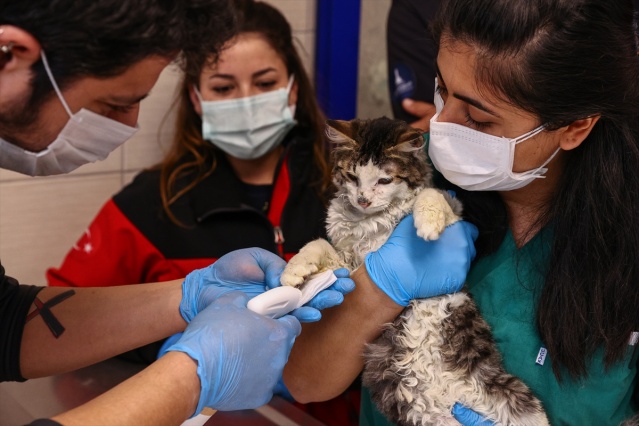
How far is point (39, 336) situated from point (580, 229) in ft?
4.11

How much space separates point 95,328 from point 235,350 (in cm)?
51

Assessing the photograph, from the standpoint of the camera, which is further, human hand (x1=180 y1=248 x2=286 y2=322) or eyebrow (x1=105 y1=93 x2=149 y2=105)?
human hand (x1=180 y1=248 x2=286 y2=322)

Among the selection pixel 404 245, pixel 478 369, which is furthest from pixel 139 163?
pixel 478 369

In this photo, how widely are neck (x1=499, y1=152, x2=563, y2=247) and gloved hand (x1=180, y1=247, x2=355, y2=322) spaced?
0.56 meters

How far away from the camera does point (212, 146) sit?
2.67 m

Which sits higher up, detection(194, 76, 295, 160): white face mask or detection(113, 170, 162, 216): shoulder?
detection(194, 76, 295, 160): white face mask

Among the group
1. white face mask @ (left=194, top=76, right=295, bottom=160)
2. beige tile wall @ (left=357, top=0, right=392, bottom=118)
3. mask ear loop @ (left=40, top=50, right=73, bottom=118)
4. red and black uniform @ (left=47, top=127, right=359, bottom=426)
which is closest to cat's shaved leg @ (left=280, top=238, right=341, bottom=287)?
mask ear loop @ (left=40, top=50, right=73, bottom=118)

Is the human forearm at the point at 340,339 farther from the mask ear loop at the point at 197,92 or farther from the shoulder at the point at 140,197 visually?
the mask ear loop at the point at 197,92

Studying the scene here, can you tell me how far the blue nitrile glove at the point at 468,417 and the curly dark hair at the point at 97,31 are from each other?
0.95m

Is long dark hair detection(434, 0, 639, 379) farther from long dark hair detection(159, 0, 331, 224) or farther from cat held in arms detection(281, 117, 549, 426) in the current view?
→ long dark hair detection(159, 0, 331, 224)

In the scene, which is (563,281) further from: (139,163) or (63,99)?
(139,163)

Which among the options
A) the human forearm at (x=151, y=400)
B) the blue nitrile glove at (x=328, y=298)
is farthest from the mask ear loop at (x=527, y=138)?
the human forearm at (x=151, y=400)

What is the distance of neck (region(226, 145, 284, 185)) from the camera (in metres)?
2.68

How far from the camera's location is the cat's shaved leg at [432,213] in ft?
4.90
